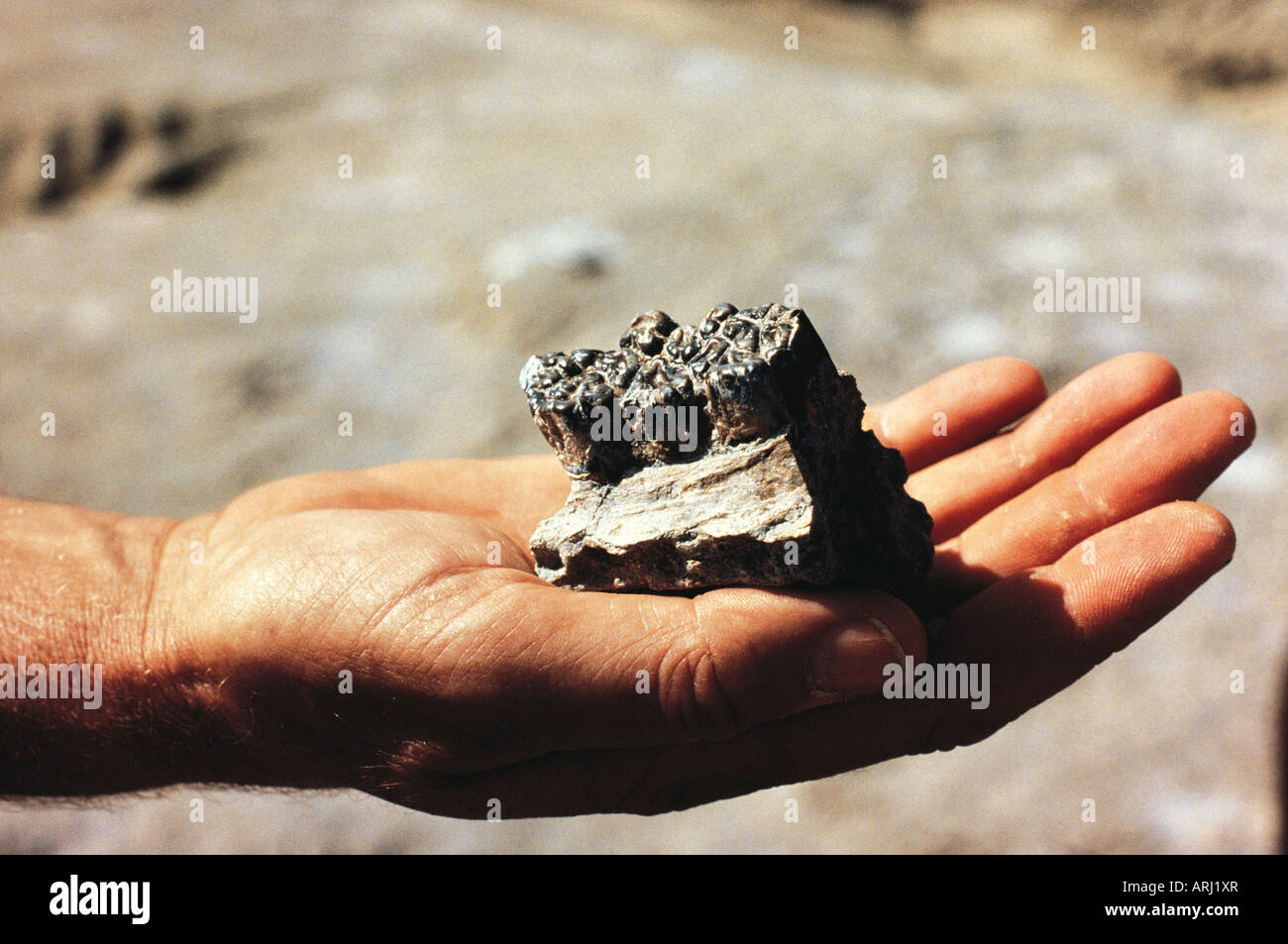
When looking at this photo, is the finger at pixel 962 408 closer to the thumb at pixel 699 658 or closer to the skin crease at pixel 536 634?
the skin crease at pixel 536 634

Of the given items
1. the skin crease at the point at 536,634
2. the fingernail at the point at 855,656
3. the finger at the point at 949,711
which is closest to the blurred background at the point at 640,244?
the skin crease at the point at 536,634

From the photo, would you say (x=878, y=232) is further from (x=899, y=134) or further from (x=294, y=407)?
(x=294, y=407)

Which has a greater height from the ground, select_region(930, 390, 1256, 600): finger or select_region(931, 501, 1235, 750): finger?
select_region(930, 390, 1256, 600): finger

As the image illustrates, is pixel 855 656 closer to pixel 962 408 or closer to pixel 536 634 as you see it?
pixel 536 634

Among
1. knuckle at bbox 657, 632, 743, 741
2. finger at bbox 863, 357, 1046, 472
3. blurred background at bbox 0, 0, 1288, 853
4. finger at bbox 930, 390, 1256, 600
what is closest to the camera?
knuckle at bbox 657, 632, 743, 741

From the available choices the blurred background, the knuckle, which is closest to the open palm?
the knuckle

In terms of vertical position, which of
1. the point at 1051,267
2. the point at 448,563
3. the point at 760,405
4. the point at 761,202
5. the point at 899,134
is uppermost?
the point at 899,134

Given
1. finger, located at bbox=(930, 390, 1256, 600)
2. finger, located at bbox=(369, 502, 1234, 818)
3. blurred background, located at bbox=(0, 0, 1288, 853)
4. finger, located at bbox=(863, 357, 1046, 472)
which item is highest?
blurred background, located at bbox=(0, 0, 1288, 853)

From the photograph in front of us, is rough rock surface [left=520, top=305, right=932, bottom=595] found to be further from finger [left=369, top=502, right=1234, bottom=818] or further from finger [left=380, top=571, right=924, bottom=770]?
finger [left=369, top=502, right=1234, bottom=818]

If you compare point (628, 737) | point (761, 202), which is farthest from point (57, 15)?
point (628, 737)
